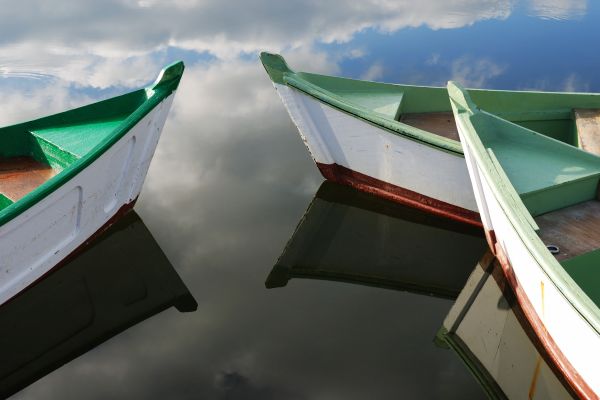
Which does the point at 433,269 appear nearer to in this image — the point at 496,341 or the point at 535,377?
the point at 496,341

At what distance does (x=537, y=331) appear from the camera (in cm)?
431

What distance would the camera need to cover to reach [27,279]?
4863 millimetres

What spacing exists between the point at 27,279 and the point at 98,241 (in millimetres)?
945

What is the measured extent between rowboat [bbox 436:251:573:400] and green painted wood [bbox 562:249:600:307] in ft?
1.89

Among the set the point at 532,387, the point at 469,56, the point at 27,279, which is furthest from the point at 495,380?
the point at 469,56

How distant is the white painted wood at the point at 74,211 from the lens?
4.48 meters

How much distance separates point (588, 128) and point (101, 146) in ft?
15.3

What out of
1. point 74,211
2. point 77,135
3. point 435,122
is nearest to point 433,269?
point 435,122

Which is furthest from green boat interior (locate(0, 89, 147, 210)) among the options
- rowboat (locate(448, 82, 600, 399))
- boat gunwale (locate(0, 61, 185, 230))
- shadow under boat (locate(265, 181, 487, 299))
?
rowboat (locate(448, 82, 600, 399))

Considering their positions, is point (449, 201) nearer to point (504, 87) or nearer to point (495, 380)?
point (495, 380)

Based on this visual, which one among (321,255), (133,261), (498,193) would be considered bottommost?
(321,255)

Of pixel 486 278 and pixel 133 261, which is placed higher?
pixel 133 261

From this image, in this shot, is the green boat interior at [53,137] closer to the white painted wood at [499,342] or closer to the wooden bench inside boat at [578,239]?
the white painted wood at [499,342]

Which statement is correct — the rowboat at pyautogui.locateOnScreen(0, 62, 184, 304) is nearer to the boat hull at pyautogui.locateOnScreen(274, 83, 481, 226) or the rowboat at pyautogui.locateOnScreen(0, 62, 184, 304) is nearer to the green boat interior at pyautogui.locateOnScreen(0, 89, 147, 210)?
the green boat interior at pyautogui.locateOnScreen(0, 89, 147, 210)
